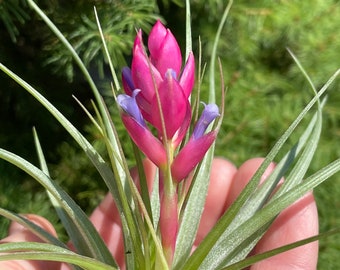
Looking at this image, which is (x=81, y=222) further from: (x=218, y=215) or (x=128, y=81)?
(x=218, y=215)

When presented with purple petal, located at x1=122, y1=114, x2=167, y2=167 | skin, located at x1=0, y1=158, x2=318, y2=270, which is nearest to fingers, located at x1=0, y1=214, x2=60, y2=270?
skin, located at x1=0, y1=158, x2=318, y2=270

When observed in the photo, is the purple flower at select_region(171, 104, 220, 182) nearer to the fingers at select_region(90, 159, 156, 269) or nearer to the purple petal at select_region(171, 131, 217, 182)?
the purple petal at select_region(171, 131, 217, 182)

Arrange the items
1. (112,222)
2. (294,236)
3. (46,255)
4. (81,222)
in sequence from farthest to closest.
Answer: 1. (112,222)
2. (294,236)
3. (81,222)
4. (46,255)

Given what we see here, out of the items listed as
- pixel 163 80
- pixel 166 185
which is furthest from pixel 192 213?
pixel 163 80

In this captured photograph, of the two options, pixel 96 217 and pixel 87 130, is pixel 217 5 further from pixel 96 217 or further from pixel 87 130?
pixel 96 217

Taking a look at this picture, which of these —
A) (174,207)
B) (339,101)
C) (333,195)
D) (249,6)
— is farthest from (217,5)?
(174,207)

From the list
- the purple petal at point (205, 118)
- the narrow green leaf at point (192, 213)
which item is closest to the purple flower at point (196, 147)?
the purple petal at point (205, 118)

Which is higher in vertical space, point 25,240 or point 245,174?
point 245,174
